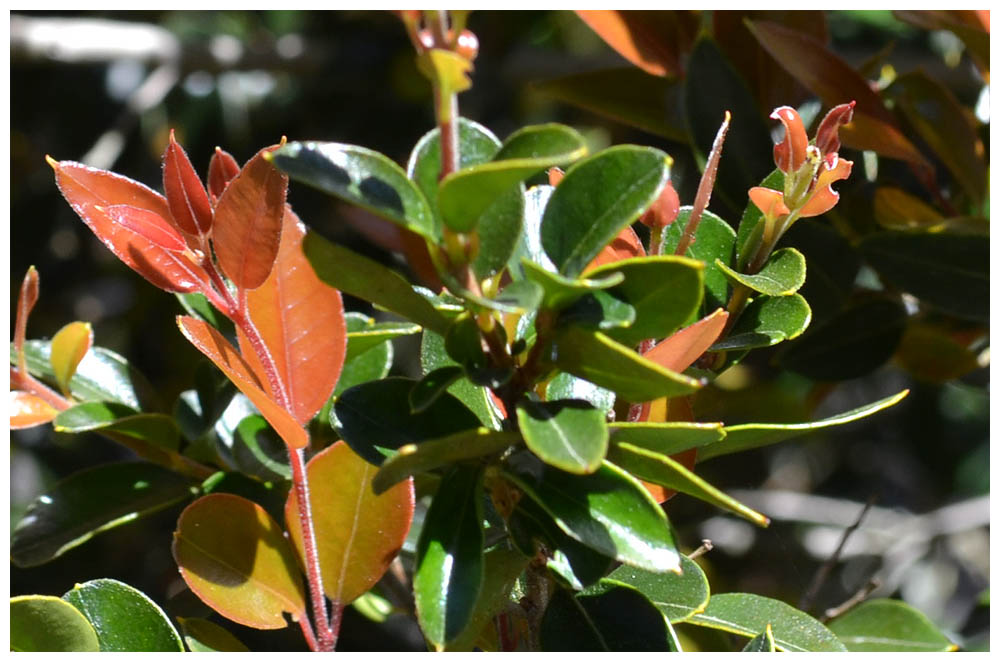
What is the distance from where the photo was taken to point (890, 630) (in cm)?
100

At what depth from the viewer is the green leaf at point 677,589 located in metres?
0.72

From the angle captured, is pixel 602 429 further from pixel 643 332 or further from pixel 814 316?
pixel 814 316

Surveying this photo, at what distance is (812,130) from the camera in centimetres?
108

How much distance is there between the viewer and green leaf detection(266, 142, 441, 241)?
51cm

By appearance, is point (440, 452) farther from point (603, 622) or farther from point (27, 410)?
point (27, 410)

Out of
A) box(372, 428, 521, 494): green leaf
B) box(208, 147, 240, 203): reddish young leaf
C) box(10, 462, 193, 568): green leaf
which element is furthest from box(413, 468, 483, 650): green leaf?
box(10, 462, 193, 568): green leaf

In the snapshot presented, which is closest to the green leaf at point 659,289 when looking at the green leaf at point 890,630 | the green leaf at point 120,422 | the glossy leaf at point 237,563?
the glossy leaf at point 237,563

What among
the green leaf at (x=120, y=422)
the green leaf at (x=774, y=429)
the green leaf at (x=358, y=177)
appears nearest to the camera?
the green leaf at (x=358, y=177)

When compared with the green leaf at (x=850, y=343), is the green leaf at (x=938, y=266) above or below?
above

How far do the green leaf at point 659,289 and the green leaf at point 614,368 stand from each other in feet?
0.10

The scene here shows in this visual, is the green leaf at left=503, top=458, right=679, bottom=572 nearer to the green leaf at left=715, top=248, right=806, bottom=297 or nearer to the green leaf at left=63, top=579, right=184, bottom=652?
the green leaf at left=715, top=248, right=806, bottom=297

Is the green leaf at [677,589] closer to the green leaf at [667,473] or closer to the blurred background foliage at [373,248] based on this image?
the green leaf at [667,473]

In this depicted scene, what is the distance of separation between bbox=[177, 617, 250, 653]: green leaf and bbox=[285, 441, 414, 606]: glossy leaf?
0.33 feet

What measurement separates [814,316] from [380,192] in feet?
2.21
